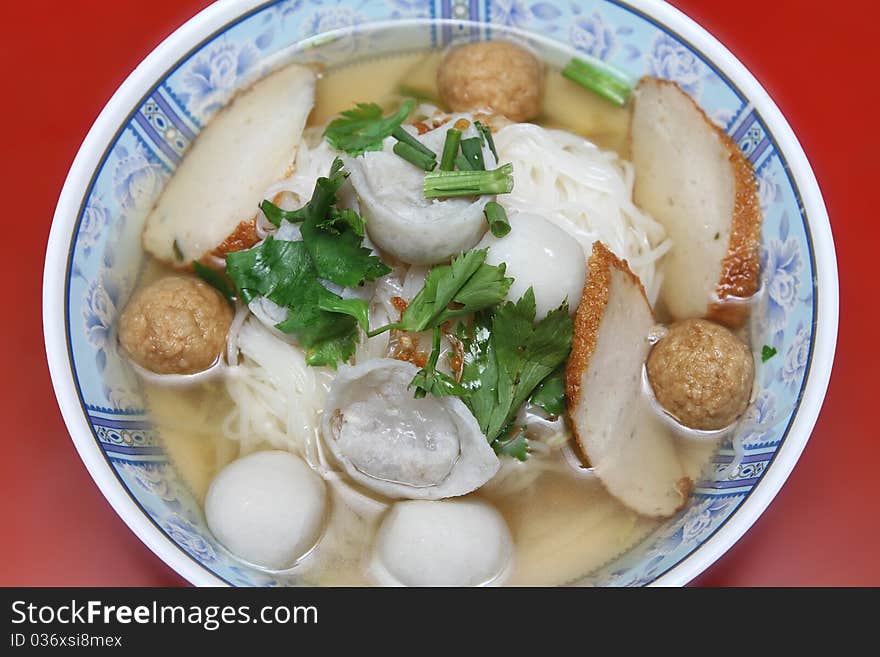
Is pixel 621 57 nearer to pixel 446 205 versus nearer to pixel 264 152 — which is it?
pixel 446 205

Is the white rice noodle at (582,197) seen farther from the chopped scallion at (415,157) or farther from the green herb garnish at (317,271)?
the green herb garnish at (317,271)

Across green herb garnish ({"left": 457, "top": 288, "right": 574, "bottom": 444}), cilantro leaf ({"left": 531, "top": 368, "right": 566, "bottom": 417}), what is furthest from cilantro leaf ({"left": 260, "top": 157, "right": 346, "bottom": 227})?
cilantro leaf ({"left": 531, "top": 368, "right": 566, "bottom": 417})

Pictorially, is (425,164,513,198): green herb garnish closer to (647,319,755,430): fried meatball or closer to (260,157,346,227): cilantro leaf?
(260,157,346,227): cilantro leaf

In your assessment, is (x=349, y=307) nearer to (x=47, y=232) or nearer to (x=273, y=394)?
(x=273, y=394)

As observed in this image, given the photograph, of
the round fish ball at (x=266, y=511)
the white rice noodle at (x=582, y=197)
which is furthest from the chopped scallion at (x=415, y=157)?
the round fish ball at (x=266, y=511)

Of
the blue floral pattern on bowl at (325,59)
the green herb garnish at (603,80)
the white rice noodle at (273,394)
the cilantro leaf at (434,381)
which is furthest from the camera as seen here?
the green herb garnish at (603,80)

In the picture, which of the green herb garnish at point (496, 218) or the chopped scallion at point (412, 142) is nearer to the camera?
the green herb garnish at point (496, 218)

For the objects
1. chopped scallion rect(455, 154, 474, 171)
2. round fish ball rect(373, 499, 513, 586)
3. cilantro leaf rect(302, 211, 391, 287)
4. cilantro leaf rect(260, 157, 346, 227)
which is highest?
chopped scallion rect(455, 154, 474, 171)
